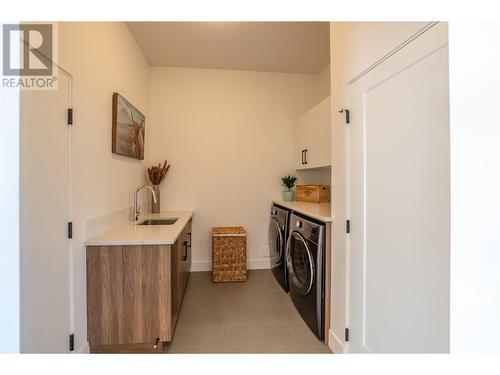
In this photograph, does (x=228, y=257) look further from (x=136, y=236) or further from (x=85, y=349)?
(x=85, y=349)

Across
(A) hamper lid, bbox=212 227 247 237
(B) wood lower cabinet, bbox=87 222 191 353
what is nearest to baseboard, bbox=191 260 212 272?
(A) hamper lid, bbox=212 227 247 237

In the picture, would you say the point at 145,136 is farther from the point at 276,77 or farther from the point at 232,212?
the point at 276,77

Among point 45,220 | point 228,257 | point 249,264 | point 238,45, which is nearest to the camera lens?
A: point 45,220

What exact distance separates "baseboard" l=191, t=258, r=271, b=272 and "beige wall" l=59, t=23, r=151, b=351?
1.40m

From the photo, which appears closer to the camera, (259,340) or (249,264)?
(259,340)

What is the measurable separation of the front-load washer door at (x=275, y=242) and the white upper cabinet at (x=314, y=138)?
832 mm

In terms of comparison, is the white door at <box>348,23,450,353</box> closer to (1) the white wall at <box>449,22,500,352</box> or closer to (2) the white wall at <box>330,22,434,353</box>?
(2) the white wall at <box>330,22,434,353</box>

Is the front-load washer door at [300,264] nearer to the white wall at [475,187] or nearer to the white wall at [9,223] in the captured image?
the white wall at [475,187]

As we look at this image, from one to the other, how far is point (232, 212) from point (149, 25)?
2.33 m

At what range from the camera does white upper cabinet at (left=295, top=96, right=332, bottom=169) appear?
2.57 m

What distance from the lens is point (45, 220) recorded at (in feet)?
4.21

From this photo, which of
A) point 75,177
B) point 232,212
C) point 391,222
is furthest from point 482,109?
point 232,212

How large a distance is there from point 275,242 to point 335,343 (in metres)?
1.47

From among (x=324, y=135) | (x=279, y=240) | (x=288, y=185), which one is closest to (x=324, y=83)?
(x=324, y=135)
